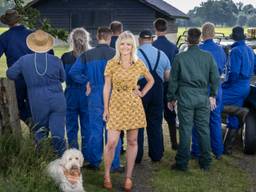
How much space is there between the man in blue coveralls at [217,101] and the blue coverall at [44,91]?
2122mm

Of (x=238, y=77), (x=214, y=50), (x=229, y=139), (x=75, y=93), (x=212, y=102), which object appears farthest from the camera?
(x=229, y=139)

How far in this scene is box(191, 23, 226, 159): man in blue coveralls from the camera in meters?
7.79

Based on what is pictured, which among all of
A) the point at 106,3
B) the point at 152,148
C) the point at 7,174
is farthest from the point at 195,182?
the point at 106,3

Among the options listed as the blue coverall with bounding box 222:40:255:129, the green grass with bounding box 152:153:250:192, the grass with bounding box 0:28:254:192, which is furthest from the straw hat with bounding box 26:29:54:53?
the blue coverall with bounding box 222:40:255:129

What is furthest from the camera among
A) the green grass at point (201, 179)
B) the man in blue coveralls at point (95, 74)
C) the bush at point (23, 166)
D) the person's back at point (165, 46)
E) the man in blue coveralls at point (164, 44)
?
the person's back at point (165, 46)

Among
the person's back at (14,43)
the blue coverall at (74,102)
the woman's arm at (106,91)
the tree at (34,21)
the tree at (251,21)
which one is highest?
the tree at (34,21)

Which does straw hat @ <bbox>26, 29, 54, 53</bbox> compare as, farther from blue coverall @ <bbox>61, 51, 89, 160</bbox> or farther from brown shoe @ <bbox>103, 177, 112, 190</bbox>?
brown shoe @ <bbox>103, 177, 112, 190</bbox>

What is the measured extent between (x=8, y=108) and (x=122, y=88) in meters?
1.49

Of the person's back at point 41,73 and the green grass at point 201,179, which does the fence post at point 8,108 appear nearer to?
the person's back at point 41,73

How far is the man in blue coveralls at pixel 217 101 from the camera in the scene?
779cm

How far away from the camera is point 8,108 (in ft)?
22.2

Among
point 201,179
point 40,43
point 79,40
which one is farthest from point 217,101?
point 40,43

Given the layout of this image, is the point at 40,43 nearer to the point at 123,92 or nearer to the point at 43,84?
the point at 43,84

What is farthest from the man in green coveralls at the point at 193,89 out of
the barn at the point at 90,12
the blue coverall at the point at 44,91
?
the barn at the point at 90,12
